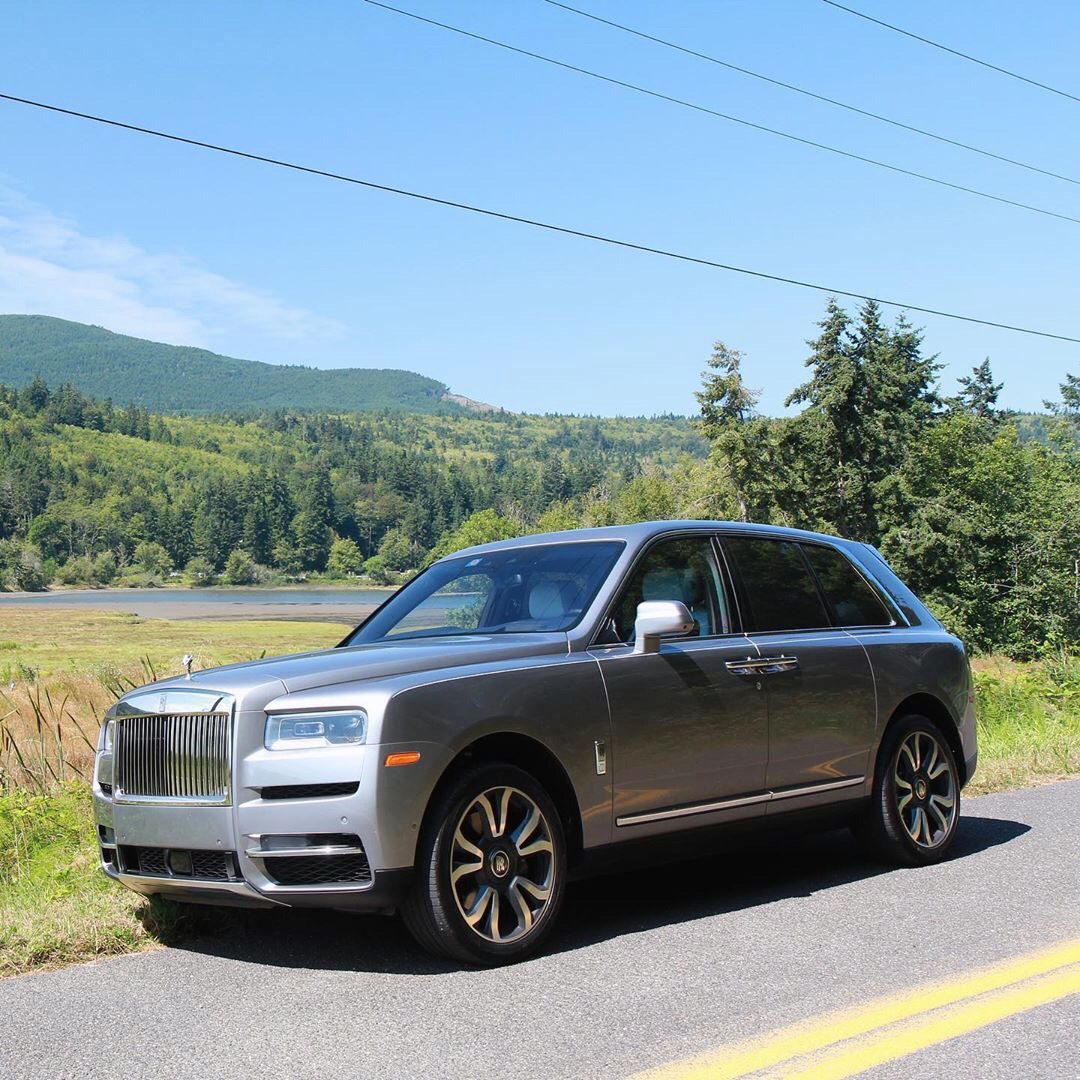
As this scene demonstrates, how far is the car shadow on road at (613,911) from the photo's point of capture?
210 inches

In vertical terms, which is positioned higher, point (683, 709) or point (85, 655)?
point (683, 709)

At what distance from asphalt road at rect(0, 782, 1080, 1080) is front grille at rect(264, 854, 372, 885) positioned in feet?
1.25

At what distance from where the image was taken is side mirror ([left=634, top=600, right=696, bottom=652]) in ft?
18.7

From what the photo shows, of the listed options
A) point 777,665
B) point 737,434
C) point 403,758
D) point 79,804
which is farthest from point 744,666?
point 737,434

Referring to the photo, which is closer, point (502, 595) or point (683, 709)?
point (683, 709)

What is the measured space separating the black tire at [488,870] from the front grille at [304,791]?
0.37m

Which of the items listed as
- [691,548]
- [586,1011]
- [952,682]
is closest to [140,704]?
[586,1011]

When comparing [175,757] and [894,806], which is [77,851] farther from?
[894,806]

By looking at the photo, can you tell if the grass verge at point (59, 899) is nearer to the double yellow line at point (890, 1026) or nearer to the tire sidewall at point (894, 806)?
the double yellow line at point (890, 1026)

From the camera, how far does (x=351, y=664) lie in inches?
210

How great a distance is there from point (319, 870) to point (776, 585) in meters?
3.08

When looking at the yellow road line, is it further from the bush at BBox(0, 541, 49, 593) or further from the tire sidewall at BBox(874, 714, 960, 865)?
the bush at BBox(0, 541, 49, 593)

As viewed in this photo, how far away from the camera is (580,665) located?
5629 mm

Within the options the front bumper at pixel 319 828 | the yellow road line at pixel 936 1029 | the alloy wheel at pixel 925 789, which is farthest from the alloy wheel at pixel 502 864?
the alloy wheel at pixel 925 789
